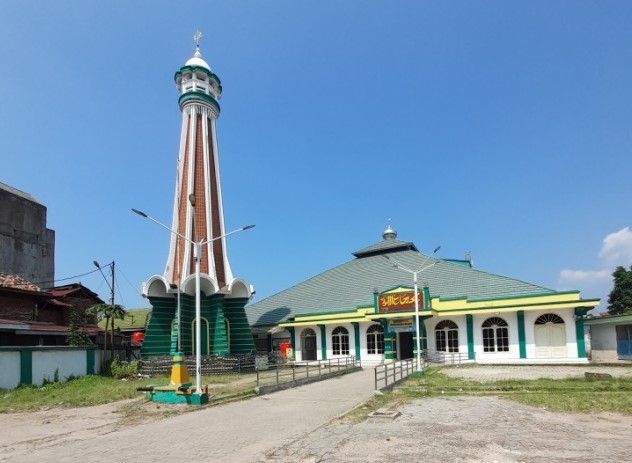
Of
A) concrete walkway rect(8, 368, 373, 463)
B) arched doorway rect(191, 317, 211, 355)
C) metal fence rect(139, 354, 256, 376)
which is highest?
arched doorway rect(191, 317, 211, 355)

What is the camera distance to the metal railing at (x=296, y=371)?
20.8m

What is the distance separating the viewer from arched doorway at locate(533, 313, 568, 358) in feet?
91.6

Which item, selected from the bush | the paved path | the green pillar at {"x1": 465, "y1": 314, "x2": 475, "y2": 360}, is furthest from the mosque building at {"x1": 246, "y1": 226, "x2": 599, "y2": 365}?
the bush

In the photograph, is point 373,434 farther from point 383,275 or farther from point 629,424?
point 383,275

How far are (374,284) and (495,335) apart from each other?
9898mm

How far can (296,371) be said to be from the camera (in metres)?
26.5

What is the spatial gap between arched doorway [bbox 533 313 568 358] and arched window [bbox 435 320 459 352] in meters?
4.55

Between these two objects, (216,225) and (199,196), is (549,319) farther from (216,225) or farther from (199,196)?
(199,196)

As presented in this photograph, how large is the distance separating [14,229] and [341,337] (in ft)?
87.3

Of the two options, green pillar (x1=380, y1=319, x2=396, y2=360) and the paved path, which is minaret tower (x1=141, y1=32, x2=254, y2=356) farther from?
the paved path

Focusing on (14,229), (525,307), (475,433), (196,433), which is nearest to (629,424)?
(475,433)

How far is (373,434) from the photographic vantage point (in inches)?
401

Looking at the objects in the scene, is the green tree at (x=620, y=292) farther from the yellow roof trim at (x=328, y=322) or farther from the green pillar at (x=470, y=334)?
the yellow roof trim at (x=328, y=322)

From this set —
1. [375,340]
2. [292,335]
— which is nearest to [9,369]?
[292,335]
